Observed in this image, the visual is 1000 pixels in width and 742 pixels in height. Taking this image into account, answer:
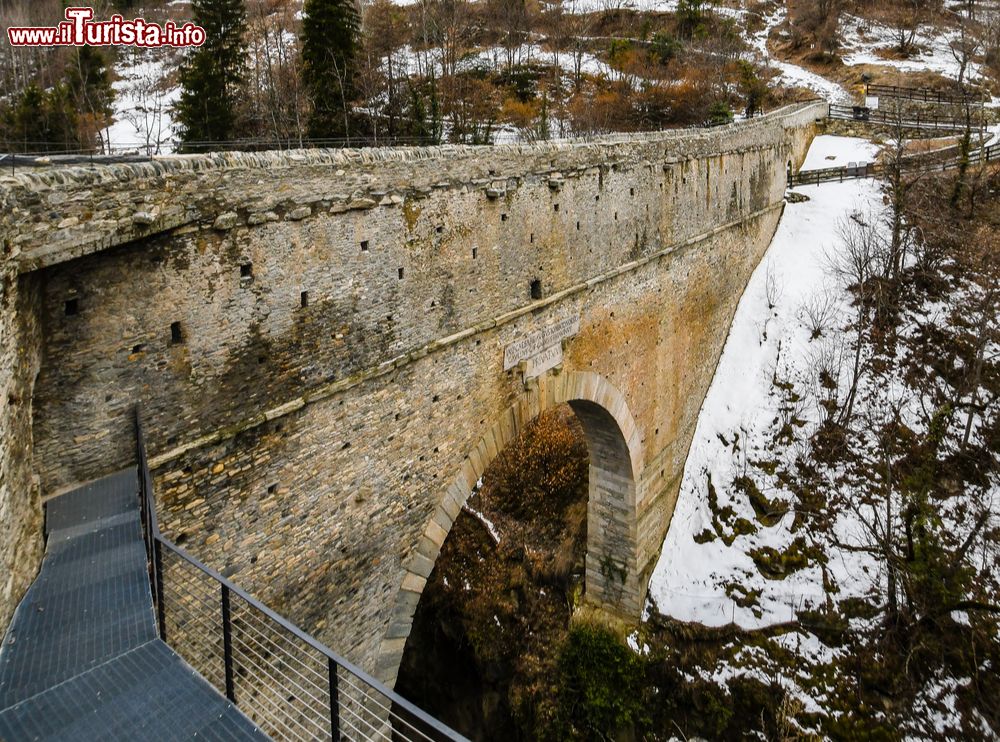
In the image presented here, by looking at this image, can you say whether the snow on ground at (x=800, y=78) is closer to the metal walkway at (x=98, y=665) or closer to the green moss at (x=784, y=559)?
the green moss at (x=784, y=559)

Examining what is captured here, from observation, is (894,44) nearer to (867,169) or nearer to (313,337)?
(867,169)

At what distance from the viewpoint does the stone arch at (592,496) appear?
29.5ft

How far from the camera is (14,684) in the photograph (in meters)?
3.69

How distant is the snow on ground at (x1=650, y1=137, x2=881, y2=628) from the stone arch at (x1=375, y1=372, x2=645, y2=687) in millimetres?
1290

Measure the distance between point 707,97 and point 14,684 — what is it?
3821cm

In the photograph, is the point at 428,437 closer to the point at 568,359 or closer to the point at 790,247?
the point at 568,359

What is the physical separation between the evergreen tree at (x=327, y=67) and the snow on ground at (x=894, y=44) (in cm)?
3308

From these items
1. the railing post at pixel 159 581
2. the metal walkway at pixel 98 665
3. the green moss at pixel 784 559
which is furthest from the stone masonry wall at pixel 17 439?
the green moss at pixel 784 559

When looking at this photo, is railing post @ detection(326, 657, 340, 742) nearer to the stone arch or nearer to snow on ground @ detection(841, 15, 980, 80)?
the stone arch

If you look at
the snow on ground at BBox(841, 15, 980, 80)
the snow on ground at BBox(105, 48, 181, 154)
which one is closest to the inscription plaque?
the snow on ground at BBox(105, 48, 181, 154)

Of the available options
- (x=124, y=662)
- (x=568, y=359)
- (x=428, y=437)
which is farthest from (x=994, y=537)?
(x=124, y=662)

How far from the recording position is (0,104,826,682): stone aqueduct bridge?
17.9 feet

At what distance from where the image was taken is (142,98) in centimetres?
3212

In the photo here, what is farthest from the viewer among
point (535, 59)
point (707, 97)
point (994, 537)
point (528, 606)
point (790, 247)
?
point (535, 59)
